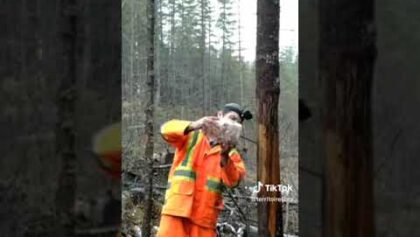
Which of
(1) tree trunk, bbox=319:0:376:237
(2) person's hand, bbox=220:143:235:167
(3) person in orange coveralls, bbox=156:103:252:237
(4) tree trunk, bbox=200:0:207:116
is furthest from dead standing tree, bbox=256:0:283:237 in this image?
(4) tree trunk, bbox=200:0:207:116

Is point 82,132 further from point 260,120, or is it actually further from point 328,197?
point 260,120

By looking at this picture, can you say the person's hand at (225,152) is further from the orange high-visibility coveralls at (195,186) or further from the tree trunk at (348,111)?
the tree trunk at (348,111)

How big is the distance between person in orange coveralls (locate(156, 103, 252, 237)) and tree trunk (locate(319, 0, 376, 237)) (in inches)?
73.0

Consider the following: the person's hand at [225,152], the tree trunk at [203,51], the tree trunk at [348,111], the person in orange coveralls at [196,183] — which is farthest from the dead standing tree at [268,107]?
the tree trunk at [203,51]

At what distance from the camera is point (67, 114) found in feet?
4.35

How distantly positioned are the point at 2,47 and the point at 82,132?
0.77 ft

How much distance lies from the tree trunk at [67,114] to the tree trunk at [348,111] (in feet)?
2.01

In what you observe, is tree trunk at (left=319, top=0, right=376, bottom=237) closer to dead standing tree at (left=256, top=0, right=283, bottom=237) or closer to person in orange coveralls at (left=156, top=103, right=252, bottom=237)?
person in orange coveralls at (left=156, top=103, right=252, bottom=237)

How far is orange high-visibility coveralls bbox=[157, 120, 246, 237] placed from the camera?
345cm

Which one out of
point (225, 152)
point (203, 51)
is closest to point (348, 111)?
point (225, 152)

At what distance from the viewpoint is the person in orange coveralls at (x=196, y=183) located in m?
3.44

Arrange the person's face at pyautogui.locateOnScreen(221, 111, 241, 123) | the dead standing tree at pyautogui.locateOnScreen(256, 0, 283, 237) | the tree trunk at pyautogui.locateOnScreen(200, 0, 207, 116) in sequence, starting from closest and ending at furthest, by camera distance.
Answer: the person's face at pyautogui.locateOnScreen(221, 111, 241, 123) < the dead standing tree at pyautogui.locateOnScreen(256, 0, 283, 237) < the tree trunk at pyautogui.locateOnScreen(200, 0, 207, 116)

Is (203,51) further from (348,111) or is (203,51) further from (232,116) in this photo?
(348,111)

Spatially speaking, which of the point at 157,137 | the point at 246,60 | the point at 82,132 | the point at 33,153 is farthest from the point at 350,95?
the point at 246,60
